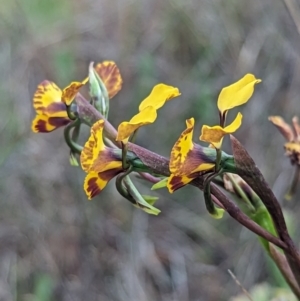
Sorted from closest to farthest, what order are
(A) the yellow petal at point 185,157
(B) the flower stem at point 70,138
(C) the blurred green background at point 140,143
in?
(A) the yellow petal at point 185,157
(B) the flower stem at point 70,138
(C) the blurred green background at point 140,143

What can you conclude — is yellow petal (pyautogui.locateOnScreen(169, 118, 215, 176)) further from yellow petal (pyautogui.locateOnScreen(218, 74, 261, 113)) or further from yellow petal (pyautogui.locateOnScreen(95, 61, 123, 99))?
yellow petal (pyautogui.locateOnScreen(95, 61, 123, 99))

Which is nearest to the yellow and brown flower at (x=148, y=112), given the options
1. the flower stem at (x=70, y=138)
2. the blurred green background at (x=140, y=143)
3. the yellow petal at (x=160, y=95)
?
the yellow petal at (x=160, y=95)

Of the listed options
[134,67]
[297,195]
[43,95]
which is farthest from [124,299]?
[43,95]

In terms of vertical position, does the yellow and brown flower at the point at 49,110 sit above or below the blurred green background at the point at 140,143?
above

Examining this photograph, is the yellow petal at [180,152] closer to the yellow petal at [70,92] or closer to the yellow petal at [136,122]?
the yellow petal at [136,122]

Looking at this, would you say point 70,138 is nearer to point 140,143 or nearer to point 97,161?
point 97,161

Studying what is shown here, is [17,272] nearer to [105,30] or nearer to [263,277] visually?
[263,277]
